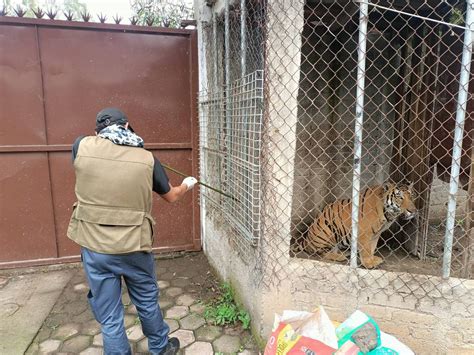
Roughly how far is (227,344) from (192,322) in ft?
1.35

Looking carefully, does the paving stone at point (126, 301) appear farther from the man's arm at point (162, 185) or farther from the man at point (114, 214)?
the man's arm at point (162, 185)

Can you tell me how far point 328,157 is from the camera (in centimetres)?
391

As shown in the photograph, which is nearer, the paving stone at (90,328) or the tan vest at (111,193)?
the tan vest at (111,193)

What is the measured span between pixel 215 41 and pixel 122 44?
110 centimetres

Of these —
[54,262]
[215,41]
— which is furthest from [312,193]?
[54,262]

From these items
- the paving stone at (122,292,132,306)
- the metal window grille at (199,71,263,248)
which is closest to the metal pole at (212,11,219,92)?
the metal window grille at (199,71,263,248)

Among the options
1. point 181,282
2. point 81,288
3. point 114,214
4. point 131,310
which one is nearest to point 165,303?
point 131,310

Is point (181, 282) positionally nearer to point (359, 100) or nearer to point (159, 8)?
point (359, 100)

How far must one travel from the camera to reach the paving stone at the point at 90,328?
2.84 m

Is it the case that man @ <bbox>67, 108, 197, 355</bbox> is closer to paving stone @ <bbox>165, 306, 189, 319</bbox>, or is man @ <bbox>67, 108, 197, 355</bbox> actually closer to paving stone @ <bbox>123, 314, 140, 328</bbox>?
paving stone @ <bbox>123, 314, 140, 328</bbox>

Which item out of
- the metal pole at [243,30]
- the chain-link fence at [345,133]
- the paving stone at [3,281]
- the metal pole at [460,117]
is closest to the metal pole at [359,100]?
the chain-link fence at [345,133]

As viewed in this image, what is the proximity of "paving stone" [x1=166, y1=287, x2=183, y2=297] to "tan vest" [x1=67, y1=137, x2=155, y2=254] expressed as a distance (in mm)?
1360

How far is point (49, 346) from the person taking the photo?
2.67 m

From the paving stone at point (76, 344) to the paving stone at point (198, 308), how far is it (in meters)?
0.88
